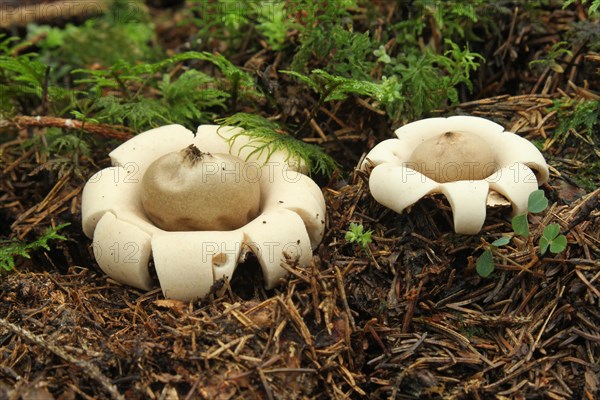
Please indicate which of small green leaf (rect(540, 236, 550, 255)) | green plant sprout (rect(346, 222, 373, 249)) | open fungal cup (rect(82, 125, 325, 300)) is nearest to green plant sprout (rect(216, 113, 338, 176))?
open fungal cup (rect(82, 125, 325, 300))

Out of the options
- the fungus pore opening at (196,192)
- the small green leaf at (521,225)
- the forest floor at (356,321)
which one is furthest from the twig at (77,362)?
the small green leaf at (521,225)

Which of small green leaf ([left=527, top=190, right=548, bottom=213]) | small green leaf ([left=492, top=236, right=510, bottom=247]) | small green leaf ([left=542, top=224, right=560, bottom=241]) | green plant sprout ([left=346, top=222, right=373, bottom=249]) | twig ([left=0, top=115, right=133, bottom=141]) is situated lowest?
green plant sprout ([left=346, top=222, right=373, bottom=249])

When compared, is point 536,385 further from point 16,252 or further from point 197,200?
point 16,252

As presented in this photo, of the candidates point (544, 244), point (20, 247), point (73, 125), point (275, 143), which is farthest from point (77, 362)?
point (544, 244)

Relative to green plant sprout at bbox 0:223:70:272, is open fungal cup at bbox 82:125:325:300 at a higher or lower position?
higher

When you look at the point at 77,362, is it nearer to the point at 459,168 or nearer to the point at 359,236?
the point at 359,236

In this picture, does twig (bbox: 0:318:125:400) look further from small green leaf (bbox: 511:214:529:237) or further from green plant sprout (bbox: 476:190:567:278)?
small green leaf (bbox: 511:214:529:237)
